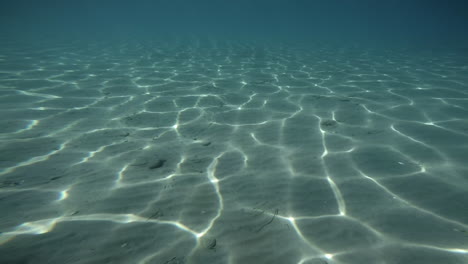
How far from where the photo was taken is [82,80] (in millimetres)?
7719

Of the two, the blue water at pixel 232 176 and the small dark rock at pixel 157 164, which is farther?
the small dark rock at pixel 157 164

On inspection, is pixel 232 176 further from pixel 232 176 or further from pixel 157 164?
pixel 157 164

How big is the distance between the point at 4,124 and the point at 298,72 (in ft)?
28.0

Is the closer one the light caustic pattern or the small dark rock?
the light caustic pattern

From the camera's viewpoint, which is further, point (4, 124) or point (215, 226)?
point (4, 124)

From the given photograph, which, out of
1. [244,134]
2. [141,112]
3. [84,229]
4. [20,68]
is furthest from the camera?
[20,68]

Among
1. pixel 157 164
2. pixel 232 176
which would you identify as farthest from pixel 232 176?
pixel 157 164

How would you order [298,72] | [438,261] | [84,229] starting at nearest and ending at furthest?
[438,261], [84,229], [298,72]

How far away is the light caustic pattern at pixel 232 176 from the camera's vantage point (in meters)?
2.23

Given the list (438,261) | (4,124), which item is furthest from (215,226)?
(4,124)

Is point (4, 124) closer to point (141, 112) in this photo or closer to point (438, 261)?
point (141, 112)

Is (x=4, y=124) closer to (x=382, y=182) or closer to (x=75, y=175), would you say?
(x=75, y=175)

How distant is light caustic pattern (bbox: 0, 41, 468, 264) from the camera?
2.23 m

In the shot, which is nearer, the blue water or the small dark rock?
the blue water
